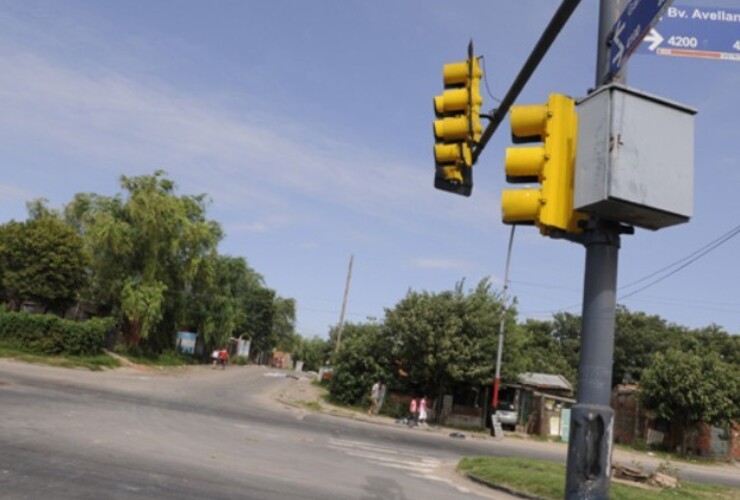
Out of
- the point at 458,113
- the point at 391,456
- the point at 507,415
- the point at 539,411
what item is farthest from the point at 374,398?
the point at 458,113

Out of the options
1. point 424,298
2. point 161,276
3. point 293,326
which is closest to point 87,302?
point 161,276

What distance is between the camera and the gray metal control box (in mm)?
3070

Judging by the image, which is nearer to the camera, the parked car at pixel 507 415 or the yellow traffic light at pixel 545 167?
the yellow traffic light at pixel 545 167

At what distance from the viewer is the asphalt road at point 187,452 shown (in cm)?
895

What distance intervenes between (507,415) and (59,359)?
990 inches

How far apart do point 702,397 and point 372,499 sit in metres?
31.6

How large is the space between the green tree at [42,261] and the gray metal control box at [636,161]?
4249cm

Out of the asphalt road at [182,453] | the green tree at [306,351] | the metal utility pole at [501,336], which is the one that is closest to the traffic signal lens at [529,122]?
the asphalt road at [182,453]

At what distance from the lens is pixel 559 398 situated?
1512 inches

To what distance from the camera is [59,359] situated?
3438cm

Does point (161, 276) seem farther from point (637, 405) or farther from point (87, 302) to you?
point (637, 405)

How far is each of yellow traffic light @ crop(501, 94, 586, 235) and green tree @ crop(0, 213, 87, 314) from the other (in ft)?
138

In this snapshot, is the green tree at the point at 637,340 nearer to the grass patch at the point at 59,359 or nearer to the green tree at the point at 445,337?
the green tree at the point at 445,337

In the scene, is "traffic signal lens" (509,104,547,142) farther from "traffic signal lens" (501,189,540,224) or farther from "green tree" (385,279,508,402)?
"green tree" (385,279,508,402)
